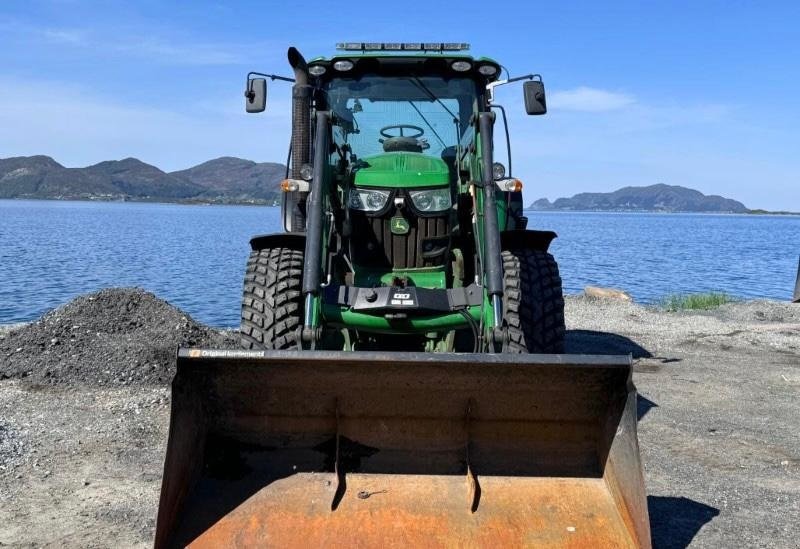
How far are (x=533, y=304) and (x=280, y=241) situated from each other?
1825 mm

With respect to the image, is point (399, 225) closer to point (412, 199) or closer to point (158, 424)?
point (412, 199)

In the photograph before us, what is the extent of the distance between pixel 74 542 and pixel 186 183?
605 ft

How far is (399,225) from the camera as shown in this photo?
20.7ft

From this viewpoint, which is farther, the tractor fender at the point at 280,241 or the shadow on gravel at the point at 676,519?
the tractor fender at the point at 280,241

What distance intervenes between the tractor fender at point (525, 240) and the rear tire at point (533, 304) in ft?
1.22

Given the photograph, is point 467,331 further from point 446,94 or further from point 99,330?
point 99,330

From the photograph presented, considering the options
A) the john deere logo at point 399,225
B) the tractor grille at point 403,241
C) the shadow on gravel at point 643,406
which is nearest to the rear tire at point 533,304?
the tractor grille at point 403,241

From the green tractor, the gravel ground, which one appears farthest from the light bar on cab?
the gravel ground

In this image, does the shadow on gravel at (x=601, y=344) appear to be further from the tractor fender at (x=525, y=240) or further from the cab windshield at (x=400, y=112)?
the cab windshield at (x=400, y=112)

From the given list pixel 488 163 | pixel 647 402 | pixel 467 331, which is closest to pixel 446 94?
pixel 488 163

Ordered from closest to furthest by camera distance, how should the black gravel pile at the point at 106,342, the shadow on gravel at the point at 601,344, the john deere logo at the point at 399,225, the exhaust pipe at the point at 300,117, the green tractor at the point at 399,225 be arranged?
the green tractor at the point at 399,225 → the john deere logo at the point at 399,225 → the exhaust pipe at the point at 300,117 → the black gravel pile at the point at 106,342 → the shadow on gravel at the point at 601,344

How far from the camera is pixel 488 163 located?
600 cm

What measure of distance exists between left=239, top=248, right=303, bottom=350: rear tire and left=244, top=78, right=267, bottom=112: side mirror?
3.77 ft

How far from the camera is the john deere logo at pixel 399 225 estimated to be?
630 cm
